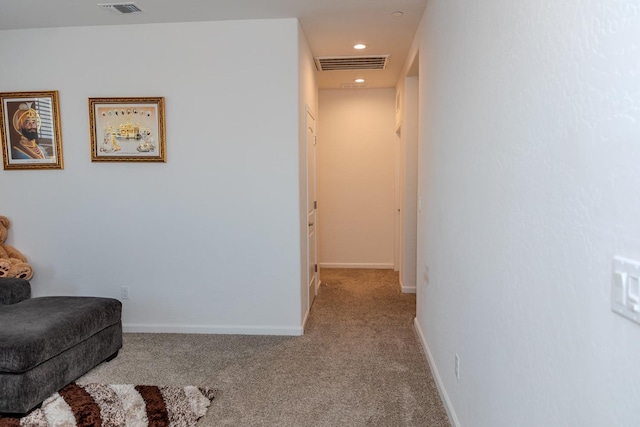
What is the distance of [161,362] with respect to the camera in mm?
3000

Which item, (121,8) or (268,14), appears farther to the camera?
(268,14)

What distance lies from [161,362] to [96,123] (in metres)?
2.06

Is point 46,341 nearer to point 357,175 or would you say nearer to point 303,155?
point 303,155

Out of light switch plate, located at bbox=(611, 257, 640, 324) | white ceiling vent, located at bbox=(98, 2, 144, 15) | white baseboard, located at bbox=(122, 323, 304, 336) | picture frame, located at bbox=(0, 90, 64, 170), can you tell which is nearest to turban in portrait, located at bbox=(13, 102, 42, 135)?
picture frame, located at bbox=(0, 90, 64, 170)

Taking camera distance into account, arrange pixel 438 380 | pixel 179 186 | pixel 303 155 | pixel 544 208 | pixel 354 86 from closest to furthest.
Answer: pixel 544 208 → pixel 438 380 → pixel 179 186 → pixel 303 155 → pixel 354 86

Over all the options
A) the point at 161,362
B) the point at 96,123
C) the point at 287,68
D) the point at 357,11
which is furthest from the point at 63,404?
the point at 357,11

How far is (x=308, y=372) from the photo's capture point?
9.25 ft

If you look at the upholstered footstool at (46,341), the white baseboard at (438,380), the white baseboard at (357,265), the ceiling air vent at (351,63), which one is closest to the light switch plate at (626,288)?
the white baseboard at (438,380)

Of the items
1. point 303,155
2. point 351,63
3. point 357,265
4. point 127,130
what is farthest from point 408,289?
point 127,130

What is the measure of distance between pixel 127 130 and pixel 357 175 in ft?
10.9

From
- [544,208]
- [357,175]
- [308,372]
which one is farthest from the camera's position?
[357,175]

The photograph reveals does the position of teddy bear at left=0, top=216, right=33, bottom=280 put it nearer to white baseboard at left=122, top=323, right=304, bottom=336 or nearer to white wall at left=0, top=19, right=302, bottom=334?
white wall at left=0, top=19, right=302, bottom=334

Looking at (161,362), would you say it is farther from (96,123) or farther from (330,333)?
(96,123)

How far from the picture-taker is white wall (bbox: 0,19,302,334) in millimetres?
3420
